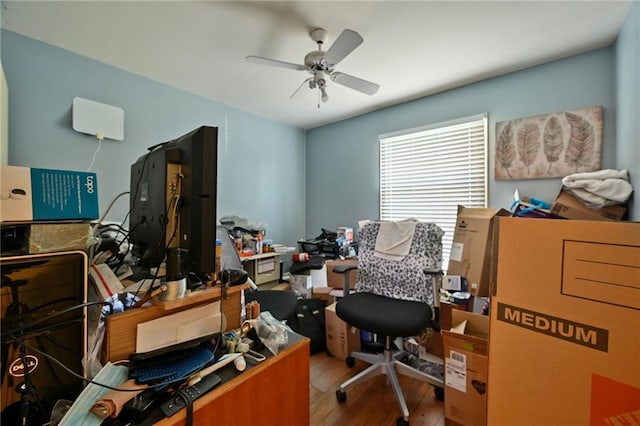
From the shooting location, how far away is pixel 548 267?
63 cm

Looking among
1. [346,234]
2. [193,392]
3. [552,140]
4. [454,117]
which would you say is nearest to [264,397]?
[193,392]

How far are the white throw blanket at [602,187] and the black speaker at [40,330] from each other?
2667 millimetres

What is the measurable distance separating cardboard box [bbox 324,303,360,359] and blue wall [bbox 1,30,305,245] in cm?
179

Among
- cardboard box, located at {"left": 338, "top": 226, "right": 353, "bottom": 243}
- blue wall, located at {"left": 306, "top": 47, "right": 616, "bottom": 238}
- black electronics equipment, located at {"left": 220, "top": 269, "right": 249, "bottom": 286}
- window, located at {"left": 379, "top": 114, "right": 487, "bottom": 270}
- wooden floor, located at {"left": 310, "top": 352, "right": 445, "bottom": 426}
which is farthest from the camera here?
cardboard box, located at {"left": 338, "top": 226, "right": 353, "bottom": 243}

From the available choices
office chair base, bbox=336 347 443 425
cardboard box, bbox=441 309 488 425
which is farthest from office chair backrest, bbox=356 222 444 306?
office chair base, bbox=336 347 443 425

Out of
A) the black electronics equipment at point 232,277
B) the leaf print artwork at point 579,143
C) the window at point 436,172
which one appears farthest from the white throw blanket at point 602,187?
the black electronics equipment at point 232,277

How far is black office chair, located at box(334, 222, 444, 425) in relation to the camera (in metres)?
1.45

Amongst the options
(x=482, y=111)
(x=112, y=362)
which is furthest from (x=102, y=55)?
(x=482, y=111)

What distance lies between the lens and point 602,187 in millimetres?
1677

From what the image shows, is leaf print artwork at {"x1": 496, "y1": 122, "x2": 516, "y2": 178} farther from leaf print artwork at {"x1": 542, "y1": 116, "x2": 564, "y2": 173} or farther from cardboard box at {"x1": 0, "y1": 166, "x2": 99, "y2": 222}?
cardboard box at {"x1": 0, "y1": 166, "x2": 99, "y2": 222}

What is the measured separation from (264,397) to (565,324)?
0.82 meters

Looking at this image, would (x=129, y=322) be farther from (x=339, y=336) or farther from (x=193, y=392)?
(x=339, y=336)

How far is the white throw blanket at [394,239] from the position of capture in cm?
183

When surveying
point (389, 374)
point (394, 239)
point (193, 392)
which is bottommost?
point (389, 374)
